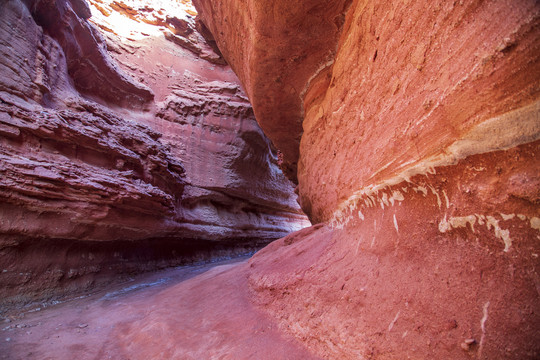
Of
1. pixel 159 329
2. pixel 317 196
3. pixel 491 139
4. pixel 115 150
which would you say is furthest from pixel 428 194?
pixel 115 150

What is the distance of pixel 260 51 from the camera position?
3.83 meters

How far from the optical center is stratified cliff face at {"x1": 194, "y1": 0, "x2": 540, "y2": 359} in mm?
1057

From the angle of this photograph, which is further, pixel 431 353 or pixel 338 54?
pixel 338 54

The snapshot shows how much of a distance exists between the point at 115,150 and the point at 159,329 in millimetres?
4659

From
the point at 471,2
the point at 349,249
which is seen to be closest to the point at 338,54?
the point at 471,2

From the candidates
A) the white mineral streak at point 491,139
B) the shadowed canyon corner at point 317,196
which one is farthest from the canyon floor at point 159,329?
the white mineral streak at point 491,139

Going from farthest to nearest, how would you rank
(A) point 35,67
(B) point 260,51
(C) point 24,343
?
(A) point 35,67, (B) point 260,51, (C) point 24,343

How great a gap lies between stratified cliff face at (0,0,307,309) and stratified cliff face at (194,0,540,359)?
4.24 m

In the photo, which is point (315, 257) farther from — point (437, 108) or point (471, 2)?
point (471, 2)

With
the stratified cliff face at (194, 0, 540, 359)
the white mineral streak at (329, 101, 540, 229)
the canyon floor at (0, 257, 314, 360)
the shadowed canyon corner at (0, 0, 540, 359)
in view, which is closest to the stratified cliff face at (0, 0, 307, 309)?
the shadowed canyon corner at (0, 0, 540, 359)

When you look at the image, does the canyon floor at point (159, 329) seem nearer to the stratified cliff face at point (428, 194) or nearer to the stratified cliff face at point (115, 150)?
the stratified cliff face at point (428, 194)

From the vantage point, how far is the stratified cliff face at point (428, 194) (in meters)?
1.06

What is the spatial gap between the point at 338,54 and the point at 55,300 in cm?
650

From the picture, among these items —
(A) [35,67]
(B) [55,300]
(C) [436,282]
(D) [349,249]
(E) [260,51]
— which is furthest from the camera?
(A) [35,67]
